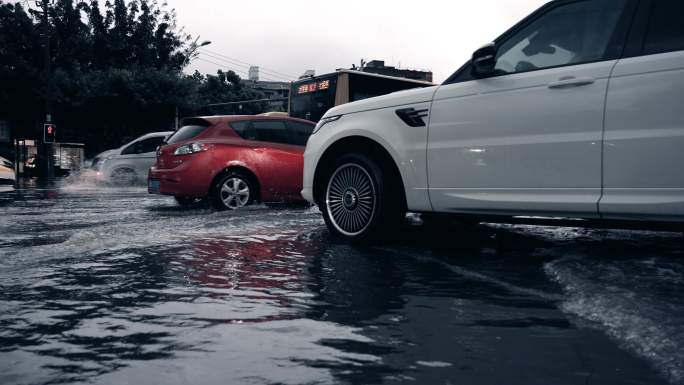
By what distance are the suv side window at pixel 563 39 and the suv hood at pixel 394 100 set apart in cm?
60

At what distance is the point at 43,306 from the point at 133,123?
114 ft

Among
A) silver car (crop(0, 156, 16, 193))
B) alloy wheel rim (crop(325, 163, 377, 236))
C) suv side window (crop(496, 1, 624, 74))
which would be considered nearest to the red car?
alloy wheel rim (crop(325, 163, 377, 236))

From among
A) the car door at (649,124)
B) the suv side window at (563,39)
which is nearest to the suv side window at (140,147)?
the suv side window at (563,39)

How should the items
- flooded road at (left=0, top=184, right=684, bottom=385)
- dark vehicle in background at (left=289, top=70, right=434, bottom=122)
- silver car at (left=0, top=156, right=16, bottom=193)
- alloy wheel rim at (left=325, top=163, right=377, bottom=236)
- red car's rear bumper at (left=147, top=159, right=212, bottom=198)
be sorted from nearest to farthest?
flooded road at (left=0, top=184, right=684, bottom=385)
alloy wheel rim at (left=325, top=163, right=377, bottom=236)
red car's rear bumper at (left=147, top=159, right=212, bottom=198)
silver car at (left=0, top=156, right=16, bottom=193)
dark vehicle in background at (left=289, top=70, right=434, bottom=122)

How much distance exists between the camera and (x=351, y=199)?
5.67m

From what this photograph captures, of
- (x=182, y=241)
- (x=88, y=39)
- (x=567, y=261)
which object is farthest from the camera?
(x=88, y=39)

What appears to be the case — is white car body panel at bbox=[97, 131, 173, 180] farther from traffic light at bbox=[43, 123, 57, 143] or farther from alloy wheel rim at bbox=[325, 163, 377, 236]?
alloy wheel rim at bbox=[325, 163, 377, 236]

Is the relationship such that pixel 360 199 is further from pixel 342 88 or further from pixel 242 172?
pixel 342 88

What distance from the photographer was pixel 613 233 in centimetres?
600

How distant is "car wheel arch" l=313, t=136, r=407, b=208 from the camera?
5.44 metres

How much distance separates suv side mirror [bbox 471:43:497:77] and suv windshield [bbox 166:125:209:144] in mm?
6094

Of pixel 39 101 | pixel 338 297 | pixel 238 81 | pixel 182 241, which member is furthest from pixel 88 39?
pixel 338 297

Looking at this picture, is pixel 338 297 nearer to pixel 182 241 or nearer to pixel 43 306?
pixel 43 306

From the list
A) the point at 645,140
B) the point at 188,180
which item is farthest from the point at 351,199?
the point at 188,180
